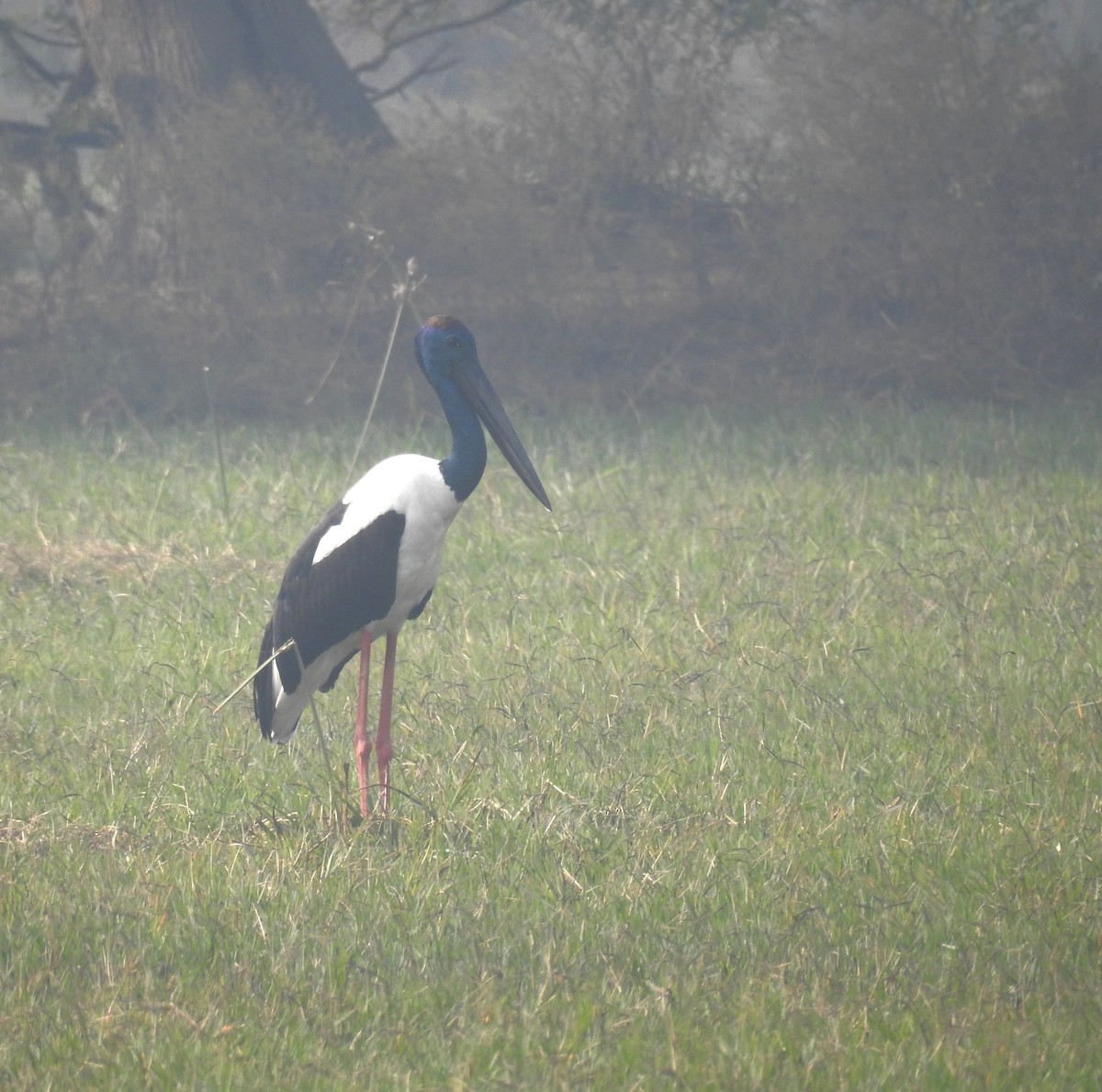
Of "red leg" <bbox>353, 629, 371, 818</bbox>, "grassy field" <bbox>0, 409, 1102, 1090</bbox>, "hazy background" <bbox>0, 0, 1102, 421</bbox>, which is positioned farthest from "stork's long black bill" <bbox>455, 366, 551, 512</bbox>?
"hazy background" <bbox>0, 0, 1102, 421</bbox>

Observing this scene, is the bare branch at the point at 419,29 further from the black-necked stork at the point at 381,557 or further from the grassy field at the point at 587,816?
the black-necked stork at the point at 381,557

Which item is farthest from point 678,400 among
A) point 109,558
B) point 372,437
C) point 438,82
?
point 438,82

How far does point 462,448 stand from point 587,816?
0.91 meters

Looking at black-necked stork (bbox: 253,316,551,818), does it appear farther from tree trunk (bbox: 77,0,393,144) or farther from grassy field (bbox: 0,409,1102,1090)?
tree trunk (bbox: 77,0,393,144)

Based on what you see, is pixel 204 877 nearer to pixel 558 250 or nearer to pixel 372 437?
pixel 372 437

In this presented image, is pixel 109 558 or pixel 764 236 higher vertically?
pixel 764 236

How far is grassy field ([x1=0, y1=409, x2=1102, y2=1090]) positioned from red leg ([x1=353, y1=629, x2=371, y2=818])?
0.10 m

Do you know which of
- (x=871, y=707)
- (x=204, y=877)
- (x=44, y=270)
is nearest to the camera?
(x=204, y=877)

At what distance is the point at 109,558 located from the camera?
629 cm

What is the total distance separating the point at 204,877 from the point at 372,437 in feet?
21.8

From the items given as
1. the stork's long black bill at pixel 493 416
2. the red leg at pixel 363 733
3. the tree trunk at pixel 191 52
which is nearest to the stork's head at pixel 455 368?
the stork's long black bill at pixel 493 416

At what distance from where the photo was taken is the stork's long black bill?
3959mm

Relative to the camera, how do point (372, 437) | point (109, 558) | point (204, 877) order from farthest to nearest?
point (372, 437) → point (109, 558) → point (204, 877)

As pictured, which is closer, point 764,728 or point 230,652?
point 764,728
